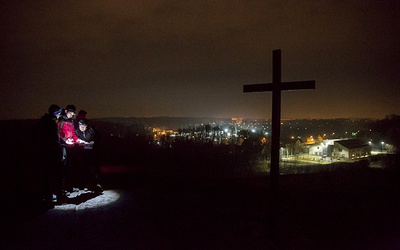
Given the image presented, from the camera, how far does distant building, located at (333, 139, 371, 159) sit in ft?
173

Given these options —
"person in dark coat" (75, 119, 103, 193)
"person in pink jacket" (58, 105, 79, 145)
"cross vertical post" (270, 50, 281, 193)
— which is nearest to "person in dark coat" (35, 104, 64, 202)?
"person in pink jacket" (58, 105, 79, 145)

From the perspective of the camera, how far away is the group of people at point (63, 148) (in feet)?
23.8

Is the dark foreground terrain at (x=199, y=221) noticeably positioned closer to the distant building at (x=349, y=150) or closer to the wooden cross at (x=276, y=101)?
the wooden cross at (x=276, y=101)

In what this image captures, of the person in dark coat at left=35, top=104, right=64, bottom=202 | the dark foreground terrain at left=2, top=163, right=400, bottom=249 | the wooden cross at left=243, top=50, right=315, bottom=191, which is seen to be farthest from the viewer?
the person in dark coat at left=35, top=104, right=64, bottom=202

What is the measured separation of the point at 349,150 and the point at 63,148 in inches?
2211

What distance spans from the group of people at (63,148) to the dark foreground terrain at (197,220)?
569mm

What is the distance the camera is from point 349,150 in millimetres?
52562

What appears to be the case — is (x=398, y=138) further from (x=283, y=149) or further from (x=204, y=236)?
(x=204, y=236)

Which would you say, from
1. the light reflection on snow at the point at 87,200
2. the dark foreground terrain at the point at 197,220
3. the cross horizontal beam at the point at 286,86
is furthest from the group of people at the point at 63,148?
the cross horizontal beam at the point at 286,86

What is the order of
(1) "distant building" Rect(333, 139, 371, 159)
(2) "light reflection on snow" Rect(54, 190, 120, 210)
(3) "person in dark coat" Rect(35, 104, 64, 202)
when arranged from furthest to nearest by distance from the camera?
1. (1) "distant building" Rect(333, 139, 371, 159)
2. (3) "person in dark coat" Rect(35, 104, 64, 202)
3. (2) "light reflection on snow" Rect(54, 190, 120, 210)

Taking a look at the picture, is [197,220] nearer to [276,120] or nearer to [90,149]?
[276,120]

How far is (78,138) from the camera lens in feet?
27.9

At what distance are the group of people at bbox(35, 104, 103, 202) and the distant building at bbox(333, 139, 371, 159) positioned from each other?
54.5 meters

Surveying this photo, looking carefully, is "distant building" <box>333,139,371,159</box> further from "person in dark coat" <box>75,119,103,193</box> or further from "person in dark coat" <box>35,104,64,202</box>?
"person in dark coat" <box>35,104,64,202</box>
